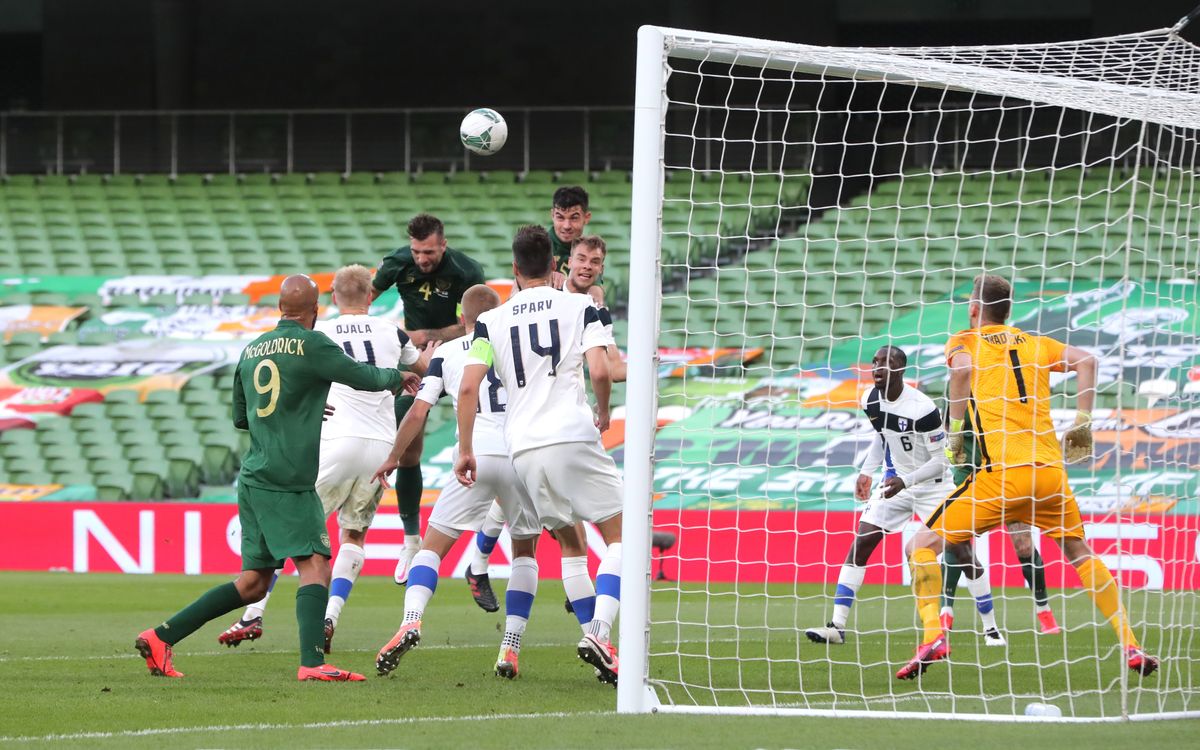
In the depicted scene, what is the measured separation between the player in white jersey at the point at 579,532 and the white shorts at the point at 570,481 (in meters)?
0.29

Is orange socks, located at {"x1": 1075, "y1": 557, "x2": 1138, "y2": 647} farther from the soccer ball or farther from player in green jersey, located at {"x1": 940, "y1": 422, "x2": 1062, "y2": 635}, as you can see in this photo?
the soccer ball

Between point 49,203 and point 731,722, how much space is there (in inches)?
795

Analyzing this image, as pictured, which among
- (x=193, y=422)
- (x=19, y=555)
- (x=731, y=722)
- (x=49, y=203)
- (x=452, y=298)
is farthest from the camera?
(x=49, y=203)

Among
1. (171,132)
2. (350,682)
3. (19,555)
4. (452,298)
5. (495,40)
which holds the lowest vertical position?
(19,555)

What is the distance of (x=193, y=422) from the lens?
1878 centimetres

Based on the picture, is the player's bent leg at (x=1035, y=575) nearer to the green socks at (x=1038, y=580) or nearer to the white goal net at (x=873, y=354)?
the green socks at (x=1038, y=580)

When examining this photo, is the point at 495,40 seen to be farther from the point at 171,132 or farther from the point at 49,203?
the point at 49,203

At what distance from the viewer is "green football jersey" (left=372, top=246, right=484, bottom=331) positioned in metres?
9.10

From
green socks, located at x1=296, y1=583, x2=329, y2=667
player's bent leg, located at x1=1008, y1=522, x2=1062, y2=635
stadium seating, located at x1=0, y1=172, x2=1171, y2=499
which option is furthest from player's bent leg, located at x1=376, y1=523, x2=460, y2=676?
stadium seating, located at x1=0, y1=172, x2=1171, y2=499

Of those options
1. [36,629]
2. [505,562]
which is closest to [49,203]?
[505,562]

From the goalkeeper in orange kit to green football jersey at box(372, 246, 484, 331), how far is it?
3.14 meters

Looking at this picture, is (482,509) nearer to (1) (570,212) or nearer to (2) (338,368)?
(2) (338,368)

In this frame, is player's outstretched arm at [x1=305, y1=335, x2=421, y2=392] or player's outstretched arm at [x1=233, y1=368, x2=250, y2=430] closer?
player's outstretched arm at [x1=305, y1=335, x2=421, y2=392]

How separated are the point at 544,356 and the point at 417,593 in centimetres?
129
